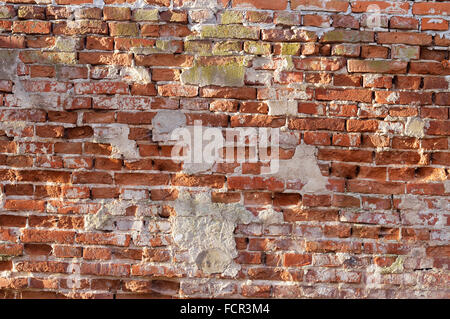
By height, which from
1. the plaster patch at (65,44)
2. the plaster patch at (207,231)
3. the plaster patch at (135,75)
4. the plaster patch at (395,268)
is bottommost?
the plaster patch at (395,268)

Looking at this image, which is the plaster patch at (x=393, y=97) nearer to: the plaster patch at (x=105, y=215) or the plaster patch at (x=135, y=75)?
the plaster patch at (x=135, y=75)

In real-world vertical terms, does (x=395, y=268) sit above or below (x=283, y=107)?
below

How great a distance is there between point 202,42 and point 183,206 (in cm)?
84

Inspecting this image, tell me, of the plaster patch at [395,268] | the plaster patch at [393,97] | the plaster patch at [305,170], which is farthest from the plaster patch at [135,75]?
the plaster patch at [395,268]

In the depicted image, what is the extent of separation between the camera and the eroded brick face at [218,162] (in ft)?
6.08

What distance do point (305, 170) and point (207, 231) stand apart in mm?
587

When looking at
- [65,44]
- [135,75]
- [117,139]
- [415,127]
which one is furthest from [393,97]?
[65,44]

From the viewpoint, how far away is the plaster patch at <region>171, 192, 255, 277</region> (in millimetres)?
1854

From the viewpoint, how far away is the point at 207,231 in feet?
6.08

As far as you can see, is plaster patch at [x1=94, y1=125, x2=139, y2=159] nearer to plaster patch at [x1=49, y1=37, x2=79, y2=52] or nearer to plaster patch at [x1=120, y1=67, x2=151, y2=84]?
plaster patch at [x1=120, y1=67, x2=151, y2=84]

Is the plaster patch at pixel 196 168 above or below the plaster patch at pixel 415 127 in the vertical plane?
below

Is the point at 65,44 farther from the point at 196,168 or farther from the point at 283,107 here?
the point at 283,107

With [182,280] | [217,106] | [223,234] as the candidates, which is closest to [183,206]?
[223,234]

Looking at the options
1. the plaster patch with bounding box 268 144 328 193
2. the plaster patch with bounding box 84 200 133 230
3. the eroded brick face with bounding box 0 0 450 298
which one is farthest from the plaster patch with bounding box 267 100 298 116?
the plaster patch with bounding box 84 200 133 230
